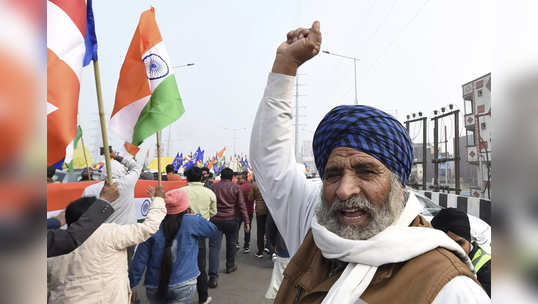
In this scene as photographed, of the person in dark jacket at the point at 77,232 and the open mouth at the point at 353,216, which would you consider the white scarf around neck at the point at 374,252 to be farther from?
the person in dark jacket at the point at 77,232

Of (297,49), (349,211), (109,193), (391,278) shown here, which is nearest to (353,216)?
(349,211)

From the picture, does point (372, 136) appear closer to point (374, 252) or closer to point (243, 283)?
point (374, 252)

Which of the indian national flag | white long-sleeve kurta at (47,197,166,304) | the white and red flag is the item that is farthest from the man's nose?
the indian national flag

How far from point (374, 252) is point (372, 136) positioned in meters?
0.51

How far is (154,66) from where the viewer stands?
3758 mm

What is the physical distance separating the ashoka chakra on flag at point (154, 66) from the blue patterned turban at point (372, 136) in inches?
107

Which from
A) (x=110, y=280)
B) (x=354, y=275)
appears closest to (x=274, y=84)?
(x=354, y=275)

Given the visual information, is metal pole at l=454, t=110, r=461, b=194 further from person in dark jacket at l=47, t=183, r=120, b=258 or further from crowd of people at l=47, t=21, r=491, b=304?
person in dark jacket at l=47, t=183, r=120, b=258

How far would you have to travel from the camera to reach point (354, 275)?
1.13m

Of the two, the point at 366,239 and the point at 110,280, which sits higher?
the point at 366,239

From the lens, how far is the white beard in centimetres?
134

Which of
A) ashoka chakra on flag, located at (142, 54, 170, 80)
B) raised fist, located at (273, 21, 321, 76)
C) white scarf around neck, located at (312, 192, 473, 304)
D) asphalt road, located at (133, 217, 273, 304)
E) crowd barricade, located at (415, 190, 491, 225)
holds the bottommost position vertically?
asphalt road, located at (133, 217, 273, 304)

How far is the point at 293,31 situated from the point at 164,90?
239 cm

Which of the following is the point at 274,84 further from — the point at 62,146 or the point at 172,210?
the point at 172,210
